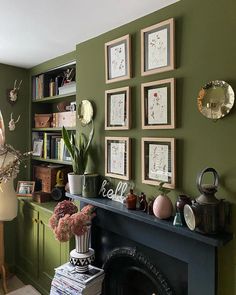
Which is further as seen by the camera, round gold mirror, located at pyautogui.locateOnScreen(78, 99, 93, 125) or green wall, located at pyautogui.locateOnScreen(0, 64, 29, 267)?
green wall, located at pyautogui.locateOnScreen(0, 64, 29, 267)

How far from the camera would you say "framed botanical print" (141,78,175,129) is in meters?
1.53

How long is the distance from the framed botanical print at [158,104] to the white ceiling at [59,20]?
477 millimetres

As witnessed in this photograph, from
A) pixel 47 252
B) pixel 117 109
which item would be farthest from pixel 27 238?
pixel 117 109

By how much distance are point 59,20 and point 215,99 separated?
47.1 inches

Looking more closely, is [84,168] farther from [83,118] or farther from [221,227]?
[221,227]

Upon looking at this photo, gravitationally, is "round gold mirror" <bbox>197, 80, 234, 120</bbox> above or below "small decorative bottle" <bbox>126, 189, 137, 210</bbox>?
above

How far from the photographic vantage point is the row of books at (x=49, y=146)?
264cm

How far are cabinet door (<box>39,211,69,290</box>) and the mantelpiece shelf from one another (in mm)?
666

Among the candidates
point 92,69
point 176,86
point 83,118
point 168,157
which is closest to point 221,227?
point 168,157

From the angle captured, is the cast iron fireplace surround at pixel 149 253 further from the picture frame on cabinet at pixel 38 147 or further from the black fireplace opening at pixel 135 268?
the picture frame on cabinet at pixel 38 147

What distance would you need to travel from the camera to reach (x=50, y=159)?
2775 millimetres

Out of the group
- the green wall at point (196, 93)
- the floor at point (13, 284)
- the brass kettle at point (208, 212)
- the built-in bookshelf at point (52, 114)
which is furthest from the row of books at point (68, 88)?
the floor at point (13, 284)

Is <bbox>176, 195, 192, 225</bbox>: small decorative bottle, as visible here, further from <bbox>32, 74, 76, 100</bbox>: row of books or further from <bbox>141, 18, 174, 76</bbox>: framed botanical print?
<bbox>32, 74, 76, 100</bbox>: row of books

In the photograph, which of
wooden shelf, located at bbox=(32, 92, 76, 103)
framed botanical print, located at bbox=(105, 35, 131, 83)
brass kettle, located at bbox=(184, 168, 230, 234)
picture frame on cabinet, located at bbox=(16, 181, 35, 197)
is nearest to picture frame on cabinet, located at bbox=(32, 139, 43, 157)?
picture frame on cabinet, located at bbox=(16, 181, 35, 197)
